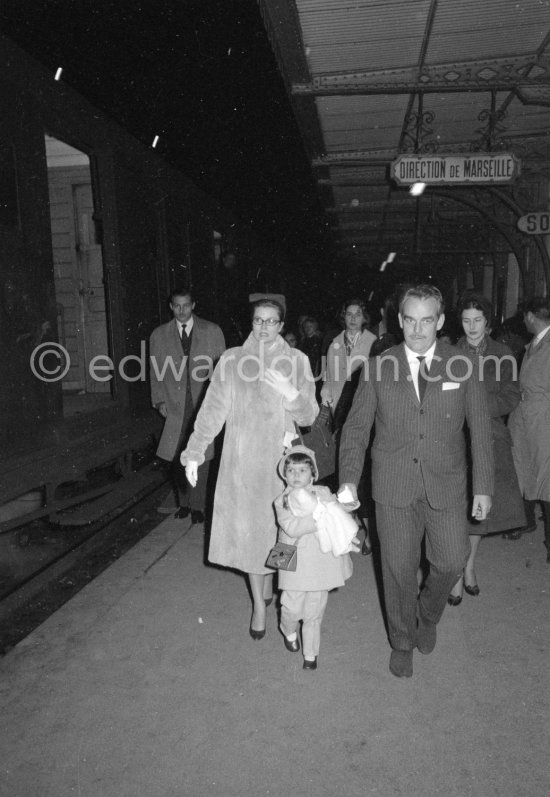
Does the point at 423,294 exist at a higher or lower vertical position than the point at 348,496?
higher

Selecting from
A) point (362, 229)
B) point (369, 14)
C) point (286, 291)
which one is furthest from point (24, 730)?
point (362, 229)

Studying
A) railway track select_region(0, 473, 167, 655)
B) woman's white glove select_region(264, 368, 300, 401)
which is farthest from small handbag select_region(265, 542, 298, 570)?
railway track select_region(0, 473, 167, 655)

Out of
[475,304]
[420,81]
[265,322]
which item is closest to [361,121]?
[420,81]

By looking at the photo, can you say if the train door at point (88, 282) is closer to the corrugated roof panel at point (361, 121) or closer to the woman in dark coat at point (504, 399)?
the corrugated roof panel at point (361, 121)

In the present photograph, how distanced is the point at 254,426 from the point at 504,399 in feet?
5.39

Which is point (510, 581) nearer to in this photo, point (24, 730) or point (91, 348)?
point (24, 730)

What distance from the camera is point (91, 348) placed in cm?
848

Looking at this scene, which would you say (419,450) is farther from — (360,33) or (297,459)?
(360,33)

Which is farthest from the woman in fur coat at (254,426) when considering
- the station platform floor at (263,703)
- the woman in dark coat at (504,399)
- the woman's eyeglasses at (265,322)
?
the woman in dark coat at (504,399)

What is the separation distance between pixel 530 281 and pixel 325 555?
9.92 m

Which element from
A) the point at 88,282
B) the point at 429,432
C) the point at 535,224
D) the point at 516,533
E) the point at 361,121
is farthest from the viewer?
the point at 88,282

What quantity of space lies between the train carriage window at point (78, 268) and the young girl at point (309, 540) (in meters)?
5.26

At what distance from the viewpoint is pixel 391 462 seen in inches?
125

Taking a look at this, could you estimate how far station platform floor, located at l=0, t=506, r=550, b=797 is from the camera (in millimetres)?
2570
